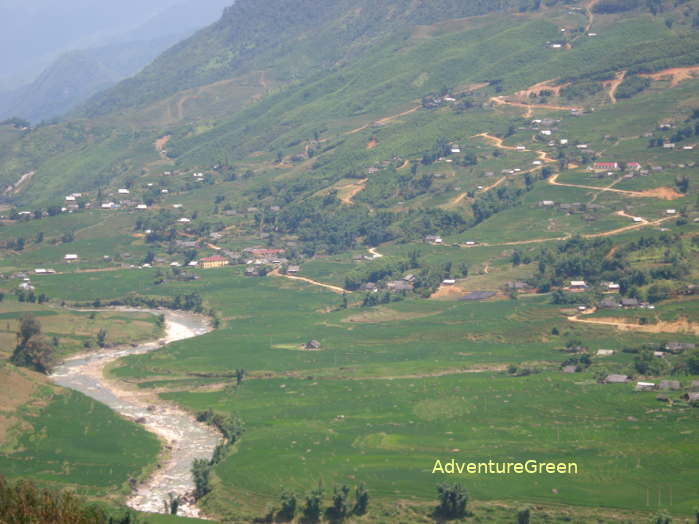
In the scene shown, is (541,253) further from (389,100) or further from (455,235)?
(389,100)

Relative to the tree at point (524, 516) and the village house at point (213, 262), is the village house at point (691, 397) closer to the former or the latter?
the tree at point (524, 516)

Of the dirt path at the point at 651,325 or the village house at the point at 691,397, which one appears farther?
the dirt path at the point at 651,325

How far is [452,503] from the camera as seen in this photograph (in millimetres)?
53344

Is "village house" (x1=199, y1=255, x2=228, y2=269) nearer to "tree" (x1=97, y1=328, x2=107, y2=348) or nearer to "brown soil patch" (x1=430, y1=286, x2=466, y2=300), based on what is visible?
"tree" (x1=97, y1=328, x2=107, y2=348)

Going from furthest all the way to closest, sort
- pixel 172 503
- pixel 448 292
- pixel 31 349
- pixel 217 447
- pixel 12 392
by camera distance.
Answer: pixel 448 292 → pixel 31 349 → pixel 12 392 → pixel 217 447 → pixel 172 503

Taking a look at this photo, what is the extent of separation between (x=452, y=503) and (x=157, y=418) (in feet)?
89.3

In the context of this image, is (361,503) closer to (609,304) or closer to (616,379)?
(616,379)

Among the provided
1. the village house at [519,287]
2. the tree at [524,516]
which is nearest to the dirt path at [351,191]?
the village house at [519,287]

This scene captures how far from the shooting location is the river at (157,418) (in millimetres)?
59338

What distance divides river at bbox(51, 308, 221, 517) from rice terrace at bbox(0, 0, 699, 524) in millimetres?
280

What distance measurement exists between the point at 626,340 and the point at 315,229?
61293mm

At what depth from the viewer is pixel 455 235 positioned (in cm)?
12631

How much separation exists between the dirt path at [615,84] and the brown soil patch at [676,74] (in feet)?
11.8

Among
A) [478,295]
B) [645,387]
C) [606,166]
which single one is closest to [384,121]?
[606,166]
